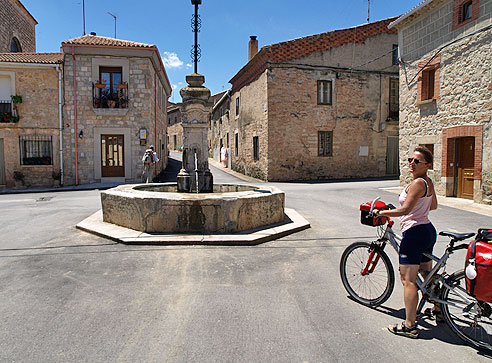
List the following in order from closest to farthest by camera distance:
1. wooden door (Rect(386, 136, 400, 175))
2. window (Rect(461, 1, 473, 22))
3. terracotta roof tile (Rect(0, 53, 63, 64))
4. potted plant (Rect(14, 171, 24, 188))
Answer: window (Rect(461, 1, 473, 22))
terracotta roof tile (Rect(0, 53, 63, 64))
potted plant (Rect(14, 171, 24, 188))
wooden door (Rect(386, 136, 400, 175))

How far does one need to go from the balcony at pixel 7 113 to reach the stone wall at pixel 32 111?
192mm

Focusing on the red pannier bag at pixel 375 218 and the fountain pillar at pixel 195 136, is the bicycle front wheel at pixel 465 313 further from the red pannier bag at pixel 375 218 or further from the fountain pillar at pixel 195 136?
the fountain pillar at pixel 195 136

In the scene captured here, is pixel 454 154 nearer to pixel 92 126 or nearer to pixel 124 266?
pixel 124 266

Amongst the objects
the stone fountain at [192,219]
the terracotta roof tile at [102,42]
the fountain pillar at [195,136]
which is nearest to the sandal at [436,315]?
the stone fountain at [192,219]

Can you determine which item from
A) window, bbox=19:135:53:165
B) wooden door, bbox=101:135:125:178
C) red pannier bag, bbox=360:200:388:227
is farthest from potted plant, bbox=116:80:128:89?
red pannier bag, bbox=360:200:388:227

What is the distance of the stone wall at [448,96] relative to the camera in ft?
32.5

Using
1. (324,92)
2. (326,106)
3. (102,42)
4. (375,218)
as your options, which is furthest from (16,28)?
(375,218)

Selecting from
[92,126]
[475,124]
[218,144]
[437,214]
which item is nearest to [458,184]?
[475,124]

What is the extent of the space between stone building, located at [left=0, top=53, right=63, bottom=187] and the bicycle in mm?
16545

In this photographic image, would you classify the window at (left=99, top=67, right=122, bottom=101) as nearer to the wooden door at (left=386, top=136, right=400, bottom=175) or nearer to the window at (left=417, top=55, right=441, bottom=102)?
the window at (left=417, top=55, right=441, bottom=102)

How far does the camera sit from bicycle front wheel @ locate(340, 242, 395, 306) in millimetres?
3223

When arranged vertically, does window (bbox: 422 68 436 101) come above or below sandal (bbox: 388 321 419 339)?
above

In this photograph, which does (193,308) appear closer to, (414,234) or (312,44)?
(414,234)

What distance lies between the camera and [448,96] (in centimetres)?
1126
